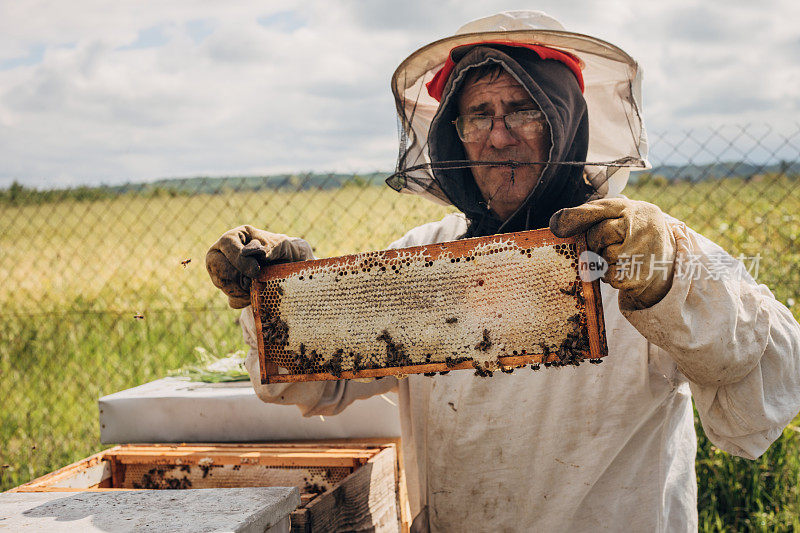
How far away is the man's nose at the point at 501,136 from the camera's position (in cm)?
258

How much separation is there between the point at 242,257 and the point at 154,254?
6891 millimetres

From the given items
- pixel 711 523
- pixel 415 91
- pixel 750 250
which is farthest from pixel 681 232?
pixel 750 250

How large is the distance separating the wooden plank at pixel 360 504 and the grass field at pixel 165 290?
8.32 feet

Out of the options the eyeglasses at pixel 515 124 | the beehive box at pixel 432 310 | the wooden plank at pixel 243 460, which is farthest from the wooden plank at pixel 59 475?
the eyeglasses at pixel 515 124

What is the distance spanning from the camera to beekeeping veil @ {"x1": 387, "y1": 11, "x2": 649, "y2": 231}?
247 cm

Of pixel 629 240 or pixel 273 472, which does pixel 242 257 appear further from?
pixel 629 240

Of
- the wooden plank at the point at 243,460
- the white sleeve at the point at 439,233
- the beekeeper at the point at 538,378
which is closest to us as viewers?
the beekeeper at the point at 538,378

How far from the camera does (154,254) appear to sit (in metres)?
8.52

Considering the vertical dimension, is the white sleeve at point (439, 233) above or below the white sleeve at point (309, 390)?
above

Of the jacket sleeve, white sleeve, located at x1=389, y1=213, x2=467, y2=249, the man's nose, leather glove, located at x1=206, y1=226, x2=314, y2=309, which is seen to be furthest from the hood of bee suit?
leather glove, located at x1=206, y1=226, x2=314, y2=309

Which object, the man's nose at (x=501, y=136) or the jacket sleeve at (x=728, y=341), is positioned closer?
the jacket sleeve at (x=728, y=341)

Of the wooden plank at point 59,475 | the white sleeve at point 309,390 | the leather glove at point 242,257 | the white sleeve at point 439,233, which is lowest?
the wooden plank at point 59,475

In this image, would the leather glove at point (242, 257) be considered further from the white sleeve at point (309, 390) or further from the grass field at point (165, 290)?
the grass field at point (165, 290)

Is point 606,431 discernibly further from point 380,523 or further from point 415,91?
point 415,91
